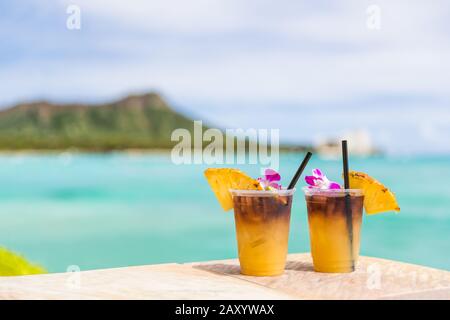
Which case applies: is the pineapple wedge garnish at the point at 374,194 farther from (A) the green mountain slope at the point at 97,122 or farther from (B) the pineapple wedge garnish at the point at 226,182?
(A) the green mountain slope at the point at 97,122

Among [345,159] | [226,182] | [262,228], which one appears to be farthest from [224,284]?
[345,159]

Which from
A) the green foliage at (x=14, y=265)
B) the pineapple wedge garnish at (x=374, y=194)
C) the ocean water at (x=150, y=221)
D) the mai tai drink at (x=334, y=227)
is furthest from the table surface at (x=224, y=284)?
the ocean water at (x=150, y=221)

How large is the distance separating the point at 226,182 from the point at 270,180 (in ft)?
0.40

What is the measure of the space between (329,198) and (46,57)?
5259cm

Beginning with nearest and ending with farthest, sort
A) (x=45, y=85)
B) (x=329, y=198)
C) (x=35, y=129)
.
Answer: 1. (x=329, y=198)
2. (x=35, y=129)
3. (x=45, y=85)

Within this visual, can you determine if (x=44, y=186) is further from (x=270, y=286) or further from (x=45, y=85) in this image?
(x=45, y=85)

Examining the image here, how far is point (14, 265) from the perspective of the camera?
16.3ft

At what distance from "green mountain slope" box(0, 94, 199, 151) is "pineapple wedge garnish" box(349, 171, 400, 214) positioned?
47.7 meters

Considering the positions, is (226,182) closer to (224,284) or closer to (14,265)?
(224,284)

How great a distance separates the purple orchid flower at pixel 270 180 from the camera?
1753 mm

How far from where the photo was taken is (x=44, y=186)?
2859 centimetres

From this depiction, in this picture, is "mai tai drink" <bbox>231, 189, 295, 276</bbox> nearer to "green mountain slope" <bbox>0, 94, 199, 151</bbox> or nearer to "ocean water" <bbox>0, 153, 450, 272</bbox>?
"ocean water" <bbox>0, 153, 450, 272</bbox>

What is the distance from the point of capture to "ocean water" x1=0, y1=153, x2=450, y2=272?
14430mm
